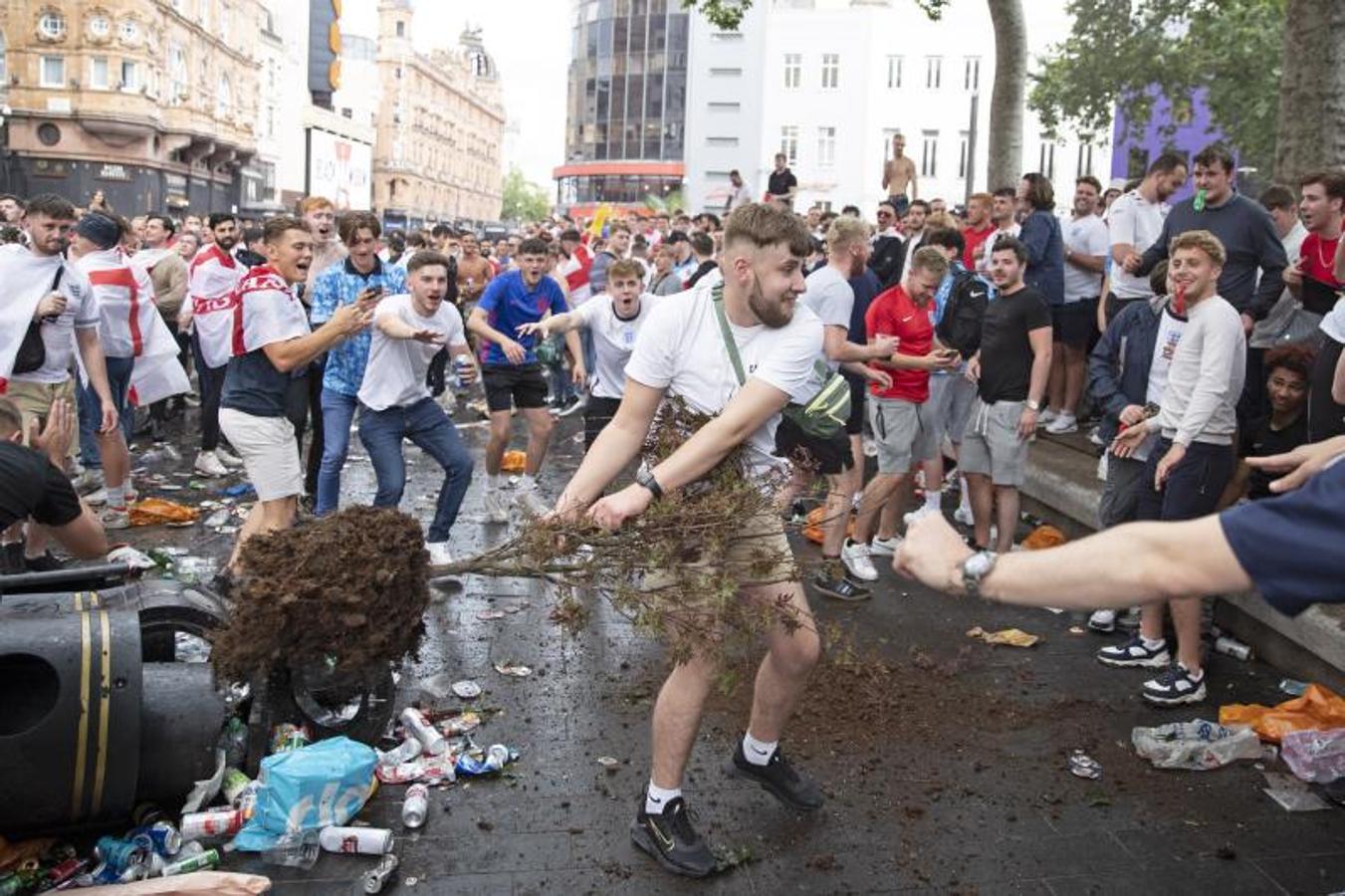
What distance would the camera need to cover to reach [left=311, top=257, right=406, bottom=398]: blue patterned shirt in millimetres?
7449

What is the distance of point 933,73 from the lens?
5953cm

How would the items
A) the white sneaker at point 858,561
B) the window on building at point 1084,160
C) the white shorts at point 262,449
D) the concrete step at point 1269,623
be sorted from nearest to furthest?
the concrete step at point 1269,623 → the white shorts at point 262,449 → the white sneaker at point 858,561 → the window on building at point 1084,160

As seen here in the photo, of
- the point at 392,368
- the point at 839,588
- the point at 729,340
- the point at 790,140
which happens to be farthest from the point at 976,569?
the point at 790,140

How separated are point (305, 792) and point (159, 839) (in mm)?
499

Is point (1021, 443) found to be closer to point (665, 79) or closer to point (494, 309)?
point (494, 309)

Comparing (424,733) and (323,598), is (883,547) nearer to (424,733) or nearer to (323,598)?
(424,733)

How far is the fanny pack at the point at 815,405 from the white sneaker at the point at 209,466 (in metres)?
7.30

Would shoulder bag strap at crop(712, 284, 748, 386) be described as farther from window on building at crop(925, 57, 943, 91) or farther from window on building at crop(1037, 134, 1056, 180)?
window on building at crop(925, 57, 943, 91)

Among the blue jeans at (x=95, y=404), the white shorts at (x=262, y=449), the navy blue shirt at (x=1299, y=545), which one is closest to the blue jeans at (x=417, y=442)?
the white shorts at (x=262, y=449)

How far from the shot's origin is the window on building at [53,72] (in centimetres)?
5034

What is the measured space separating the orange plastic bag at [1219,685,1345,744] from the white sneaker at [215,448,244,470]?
335 inches

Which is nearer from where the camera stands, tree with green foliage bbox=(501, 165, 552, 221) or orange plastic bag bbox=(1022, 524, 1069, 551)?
orange plastic bag bbox=(1022, 524, 1069, 551)

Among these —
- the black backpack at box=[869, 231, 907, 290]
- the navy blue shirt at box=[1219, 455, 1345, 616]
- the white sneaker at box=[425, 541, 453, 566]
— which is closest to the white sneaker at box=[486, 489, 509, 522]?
the white sneaker at box=[425, 541, 453, 566]

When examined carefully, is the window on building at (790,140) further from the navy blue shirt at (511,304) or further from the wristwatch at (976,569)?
the wristwatch at (976,569)
